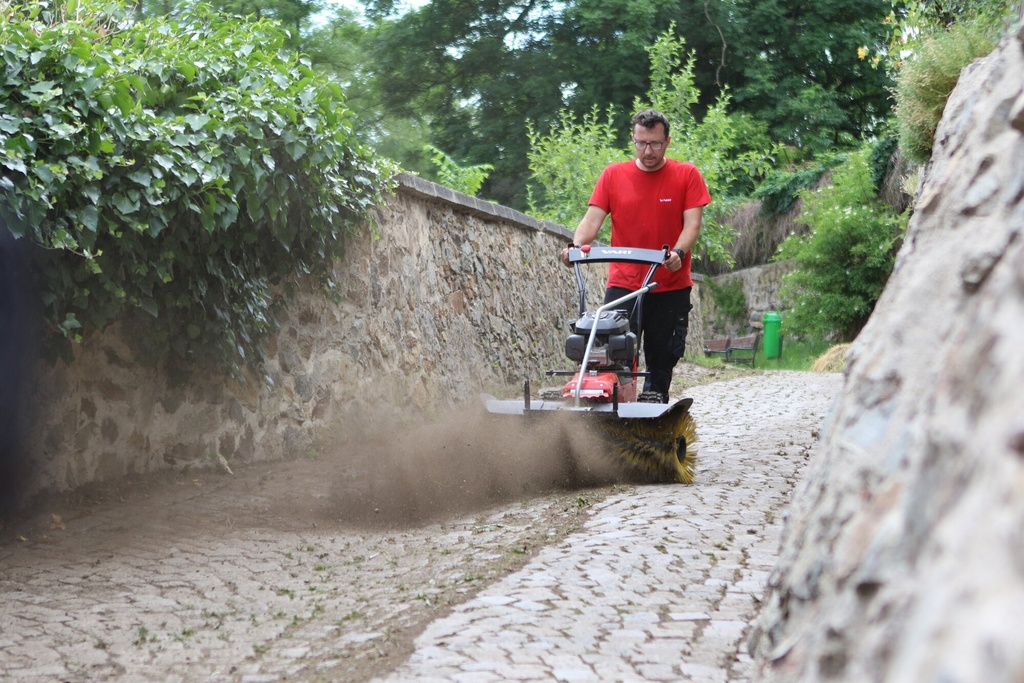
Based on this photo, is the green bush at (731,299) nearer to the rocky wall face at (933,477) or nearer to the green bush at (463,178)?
the green bush at (463,178)

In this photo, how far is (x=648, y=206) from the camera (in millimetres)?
6188

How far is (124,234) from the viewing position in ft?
15.6

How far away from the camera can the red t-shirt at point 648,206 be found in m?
6.11

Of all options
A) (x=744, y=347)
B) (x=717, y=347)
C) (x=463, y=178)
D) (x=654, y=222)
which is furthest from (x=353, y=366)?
(x=717, y=347)

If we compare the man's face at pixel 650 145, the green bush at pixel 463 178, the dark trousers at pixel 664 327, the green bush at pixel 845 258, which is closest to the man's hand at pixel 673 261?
the dark trousers at pixel 664 327

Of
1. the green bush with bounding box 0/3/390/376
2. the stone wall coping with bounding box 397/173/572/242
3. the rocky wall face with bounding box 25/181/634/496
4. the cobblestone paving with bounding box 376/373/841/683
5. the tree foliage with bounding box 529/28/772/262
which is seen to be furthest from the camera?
the tree foliage with bounding box 529/28/772/262

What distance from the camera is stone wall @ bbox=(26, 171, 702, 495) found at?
5.25 meters

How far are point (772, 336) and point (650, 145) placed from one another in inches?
751

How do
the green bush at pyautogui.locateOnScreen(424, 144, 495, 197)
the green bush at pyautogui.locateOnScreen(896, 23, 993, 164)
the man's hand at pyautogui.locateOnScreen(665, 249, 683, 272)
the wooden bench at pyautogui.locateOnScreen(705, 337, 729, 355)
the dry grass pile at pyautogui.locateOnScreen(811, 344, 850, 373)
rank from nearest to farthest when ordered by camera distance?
the man's hand at pyautogui.locateOnScreen(665, 249, 683, 272) < the green bush at pyautogui.locateOnScreen(896, 23, 993, 164) < the green bush at pyautogui.locateOnScreen(424, 144, 495, 197) < the dry grass pile at pyautogui.locateOnScreen(811, 344, 850, 373) < the wooden bench at pyautogui.locateOnScreen(705, 337, 729, 355)

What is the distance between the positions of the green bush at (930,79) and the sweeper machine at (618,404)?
3.66 meters

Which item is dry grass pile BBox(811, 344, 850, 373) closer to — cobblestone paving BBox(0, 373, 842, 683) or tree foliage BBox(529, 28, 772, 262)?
tree foliage BBox(529, 28, 772, 262)

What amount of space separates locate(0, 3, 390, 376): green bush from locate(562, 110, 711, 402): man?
1.63 metres

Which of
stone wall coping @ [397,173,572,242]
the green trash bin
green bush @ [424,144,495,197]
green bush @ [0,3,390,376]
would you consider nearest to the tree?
the green trash bin

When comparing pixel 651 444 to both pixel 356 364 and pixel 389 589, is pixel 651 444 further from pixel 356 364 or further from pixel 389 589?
pixel 356 364
